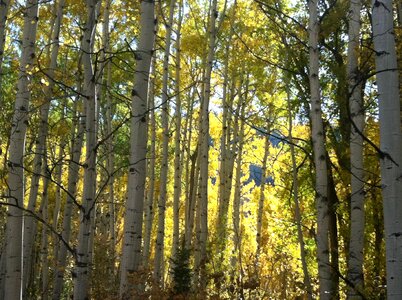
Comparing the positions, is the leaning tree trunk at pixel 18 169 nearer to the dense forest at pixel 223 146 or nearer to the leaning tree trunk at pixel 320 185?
the dense forest at pixel 223 146

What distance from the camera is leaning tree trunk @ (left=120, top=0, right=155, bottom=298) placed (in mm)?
3730

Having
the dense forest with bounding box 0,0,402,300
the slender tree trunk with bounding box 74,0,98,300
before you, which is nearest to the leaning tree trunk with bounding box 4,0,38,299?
the dense forest with bounding box 0,0,402,300

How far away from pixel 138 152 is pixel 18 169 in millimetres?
1806

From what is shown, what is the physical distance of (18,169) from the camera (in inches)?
192

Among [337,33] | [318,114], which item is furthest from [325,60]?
[318,114]

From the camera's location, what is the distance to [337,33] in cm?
935

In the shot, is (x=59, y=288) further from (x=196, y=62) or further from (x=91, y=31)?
(x=196, y=62)

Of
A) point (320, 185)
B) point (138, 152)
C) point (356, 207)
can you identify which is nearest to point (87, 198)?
point (138, 152)

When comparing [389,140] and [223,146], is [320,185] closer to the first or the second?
[389,140]

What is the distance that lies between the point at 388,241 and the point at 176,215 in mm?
8155

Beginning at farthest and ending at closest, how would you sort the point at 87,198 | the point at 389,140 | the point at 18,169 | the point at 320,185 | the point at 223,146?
the point at 223,146 → the point at 320,185 → the point at 18,169 → the point at 87,198 → the point at 389,140

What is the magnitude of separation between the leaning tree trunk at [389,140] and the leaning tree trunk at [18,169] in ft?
11.0

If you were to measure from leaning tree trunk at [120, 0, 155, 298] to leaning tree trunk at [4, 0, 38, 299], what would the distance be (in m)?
1.43

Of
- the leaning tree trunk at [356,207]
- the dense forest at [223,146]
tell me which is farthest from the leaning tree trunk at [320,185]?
the leaning tree trunk at [356,207]
